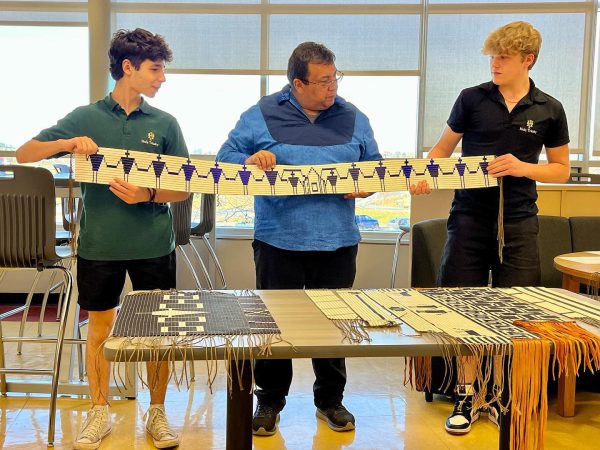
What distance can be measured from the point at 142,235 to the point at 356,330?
1.16 meters

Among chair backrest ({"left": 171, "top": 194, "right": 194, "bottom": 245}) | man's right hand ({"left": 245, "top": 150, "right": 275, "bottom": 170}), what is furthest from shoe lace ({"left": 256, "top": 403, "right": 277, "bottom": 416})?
chair backrest ({"left": 171, "top": 194, "right": 194, "bottom": 245})

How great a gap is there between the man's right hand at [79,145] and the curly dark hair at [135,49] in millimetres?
318

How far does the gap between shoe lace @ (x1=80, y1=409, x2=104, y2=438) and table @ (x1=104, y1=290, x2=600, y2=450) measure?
1129 millimetres

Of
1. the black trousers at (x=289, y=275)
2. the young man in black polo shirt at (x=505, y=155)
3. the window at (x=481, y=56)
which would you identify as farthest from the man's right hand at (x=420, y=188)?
the window at (x=481, y=56)

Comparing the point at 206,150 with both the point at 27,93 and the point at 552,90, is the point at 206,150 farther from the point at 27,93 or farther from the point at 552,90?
the point at 552,90

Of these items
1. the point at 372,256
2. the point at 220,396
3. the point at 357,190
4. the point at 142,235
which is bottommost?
the point at 220,396

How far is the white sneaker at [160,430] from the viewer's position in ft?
8.42

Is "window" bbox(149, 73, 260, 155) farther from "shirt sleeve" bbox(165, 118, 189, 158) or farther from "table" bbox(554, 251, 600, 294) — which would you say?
"table" bbox(554, 251, 600, 294)

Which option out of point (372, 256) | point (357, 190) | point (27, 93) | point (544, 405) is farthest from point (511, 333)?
point (27, 93)

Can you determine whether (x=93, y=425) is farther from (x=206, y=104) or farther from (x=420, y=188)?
(x=206, y=104)

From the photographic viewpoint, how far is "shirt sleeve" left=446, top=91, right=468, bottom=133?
255 centimetres

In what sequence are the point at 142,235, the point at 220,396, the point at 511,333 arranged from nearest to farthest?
the point at 511,333 → the point at 142,235 → the point at 220,396

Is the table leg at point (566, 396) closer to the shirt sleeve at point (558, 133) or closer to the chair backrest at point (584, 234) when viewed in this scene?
the shirt sleeve at point (558, 133)

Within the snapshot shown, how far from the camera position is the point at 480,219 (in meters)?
2.55
